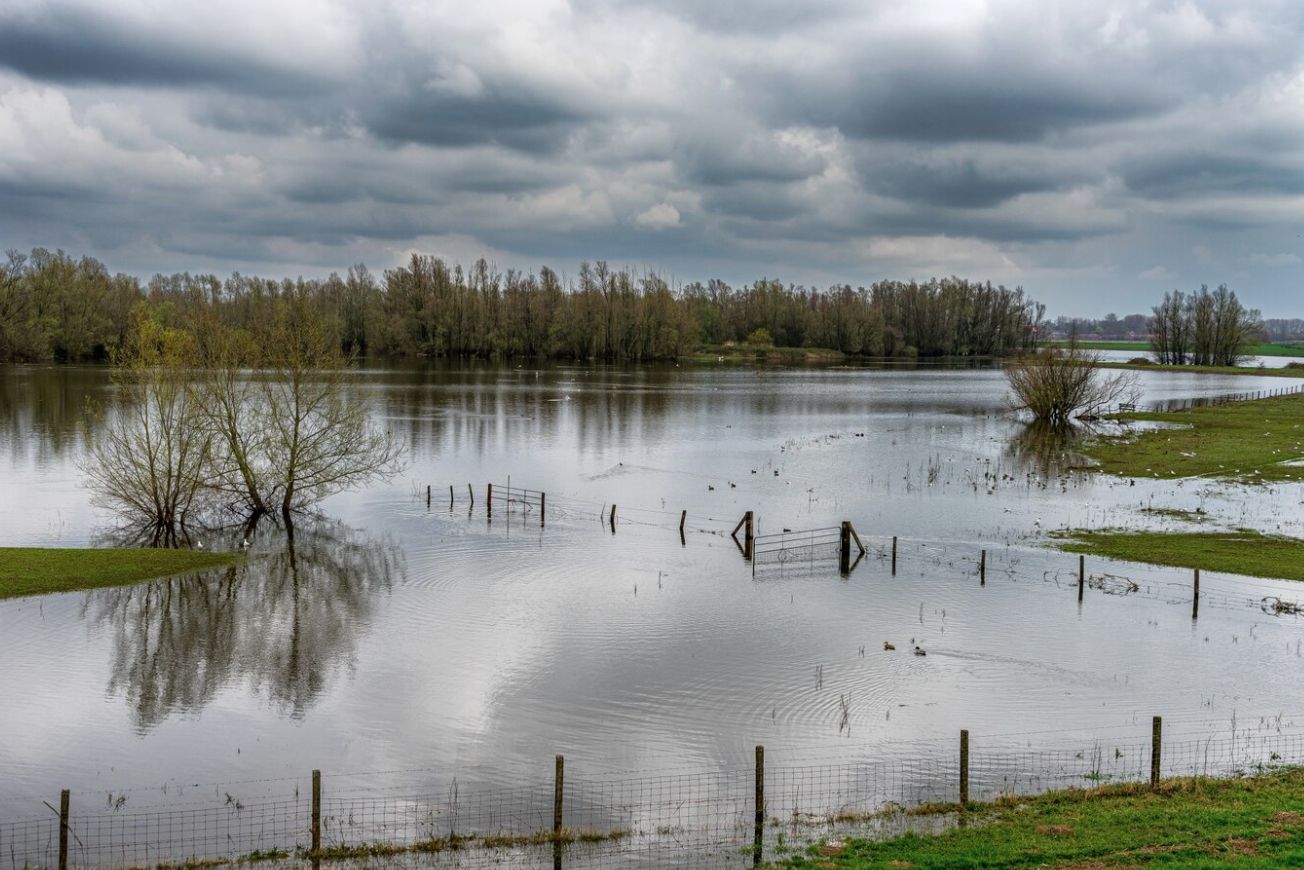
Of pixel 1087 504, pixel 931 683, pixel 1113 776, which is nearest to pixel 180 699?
pixel 931 683

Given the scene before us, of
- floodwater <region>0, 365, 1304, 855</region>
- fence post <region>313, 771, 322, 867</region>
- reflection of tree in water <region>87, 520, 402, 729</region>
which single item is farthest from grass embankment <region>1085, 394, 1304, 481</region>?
fence post <region>313, 771, 322, 867</region>

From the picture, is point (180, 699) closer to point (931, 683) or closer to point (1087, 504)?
point (931, 683)

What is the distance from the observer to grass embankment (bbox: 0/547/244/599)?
35569 millimetres

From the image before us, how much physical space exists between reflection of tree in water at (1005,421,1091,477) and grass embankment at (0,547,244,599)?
50668mm

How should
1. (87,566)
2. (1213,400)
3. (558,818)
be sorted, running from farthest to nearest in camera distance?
1. (1213,400)
2. (87,566)
3. (558,818)

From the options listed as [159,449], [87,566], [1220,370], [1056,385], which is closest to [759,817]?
[87,566]

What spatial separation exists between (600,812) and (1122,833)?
997cm

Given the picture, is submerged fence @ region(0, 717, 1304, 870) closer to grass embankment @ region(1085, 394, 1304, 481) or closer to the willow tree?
the willow tree

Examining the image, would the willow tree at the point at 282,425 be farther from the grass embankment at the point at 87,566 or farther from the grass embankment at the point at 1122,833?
the grass embankment at the point at 1122,833

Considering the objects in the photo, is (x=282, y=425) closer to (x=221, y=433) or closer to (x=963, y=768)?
(x=221, y=433)

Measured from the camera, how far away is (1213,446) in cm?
7450

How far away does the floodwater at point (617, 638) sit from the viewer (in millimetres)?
23906

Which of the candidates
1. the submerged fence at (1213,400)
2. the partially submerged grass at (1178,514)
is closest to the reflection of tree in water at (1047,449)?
the partially submerged grass at (1178,514)

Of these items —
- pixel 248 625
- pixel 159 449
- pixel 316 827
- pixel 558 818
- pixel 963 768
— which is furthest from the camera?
pixel 159 449
